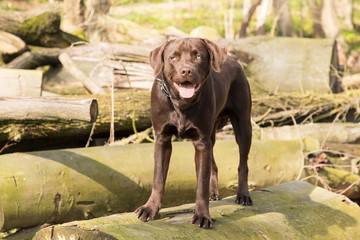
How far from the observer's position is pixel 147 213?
380 cm

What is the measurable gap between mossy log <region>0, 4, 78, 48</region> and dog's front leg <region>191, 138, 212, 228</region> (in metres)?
6.73

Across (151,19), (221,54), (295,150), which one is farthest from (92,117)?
(151,19)

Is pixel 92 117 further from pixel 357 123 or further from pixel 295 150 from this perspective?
pixel 357 123

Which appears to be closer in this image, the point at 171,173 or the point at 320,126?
the point at 171,173

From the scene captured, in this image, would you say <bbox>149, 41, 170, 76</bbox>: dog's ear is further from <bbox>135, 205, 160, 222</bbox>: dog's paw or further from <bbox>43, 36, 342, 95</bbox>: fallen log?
<bbox>43, 36, 342, 95</bbox>: fallen log

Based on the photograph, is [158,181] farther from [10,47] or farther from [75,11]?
[75,11]

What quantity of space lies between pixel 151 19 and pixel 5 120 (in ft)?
52.4

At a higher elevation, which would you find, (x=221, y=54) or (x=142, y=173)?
(x=221, y=54)

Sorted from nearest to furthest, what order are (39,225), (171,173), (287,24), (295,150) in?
(39,225) < (171,173) < (295,150) < (287,24)

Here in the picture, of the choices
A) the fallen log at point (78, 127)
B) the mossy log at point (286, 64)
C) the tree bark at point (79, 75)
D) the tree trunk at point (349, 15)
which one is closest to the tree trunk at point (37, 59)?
the tree bark at point (79, 75)

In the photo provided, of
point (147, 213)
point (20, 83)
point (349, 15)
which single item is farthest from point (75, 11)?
point (349, 15)

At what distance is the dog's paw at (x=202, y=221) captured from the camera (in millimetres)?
3578

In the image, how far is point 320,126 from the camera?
8.18 meters

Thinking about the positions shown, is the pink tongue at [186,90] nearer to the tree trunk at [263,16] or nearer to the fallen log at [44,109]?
the fallen log at [44,109]
